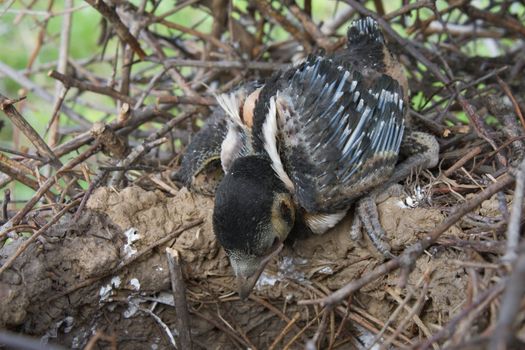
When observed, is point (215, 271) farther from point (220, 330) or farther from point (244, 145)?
point (244, 145)

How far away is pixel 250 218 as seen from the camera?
88.4 inches

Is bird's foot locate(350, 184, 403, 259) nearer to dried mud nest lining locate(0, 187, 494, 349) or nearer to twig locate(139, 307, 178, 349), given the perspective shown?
dried mud nest lining locate(0, 187, 494, 349)

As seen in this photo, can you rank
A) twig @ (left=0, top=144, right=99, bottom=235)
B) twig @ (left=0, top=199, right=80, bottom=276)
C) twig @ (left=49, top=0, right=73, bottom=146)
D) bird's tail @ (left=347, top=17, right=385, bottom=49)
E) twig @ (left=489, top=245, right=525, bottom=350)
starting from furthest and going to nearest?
twig @ (left=49, top=0, right=73, bottom=146), bird's tail @ (left=347, top=17, right=385, bottom=49), twig @ (left=0, top=144, right=99, bottom=235), twig @ (left=0, top=199, right=80, bottom=276), twig @ (left=489, top=245, right=525, bottom=350)

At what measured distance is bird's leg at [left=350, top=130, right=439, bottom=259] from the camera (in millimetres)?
2363

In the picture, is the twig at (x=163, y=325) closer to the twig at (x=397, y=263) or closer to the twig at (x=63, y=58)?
the twig at (x=397, y=263)

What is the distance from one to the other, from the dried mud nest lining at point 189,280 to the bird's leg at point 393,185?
0.05 meters

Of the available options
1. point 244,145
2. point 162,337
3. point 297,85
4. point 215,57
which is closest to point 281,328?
point 162,337

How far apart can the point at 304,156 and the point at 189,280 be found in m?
0.64

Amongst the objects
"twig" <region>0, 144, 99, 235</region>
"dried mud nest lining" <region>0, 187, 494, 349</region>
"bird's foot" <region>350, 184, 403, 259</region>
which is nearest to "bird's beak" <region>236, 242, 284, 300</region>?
"dried mud nest lining" <region>0, 187, 494, 349</region>

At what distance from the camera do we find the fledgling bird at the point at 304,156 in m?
2.29

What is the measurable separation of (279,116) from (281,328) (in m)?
0.80

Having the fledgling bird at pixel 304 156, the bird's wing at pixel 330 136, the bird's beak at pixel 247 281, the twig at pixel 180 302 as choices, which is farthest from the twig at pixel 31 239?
the bird's wing at pixel 330 136

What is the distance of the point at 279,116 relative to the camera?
7.97 ft

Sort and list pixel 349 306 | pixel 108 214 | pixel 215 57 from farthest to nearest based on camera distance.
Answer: pixel 215 57
pixel 108 214
pixel 349 306
